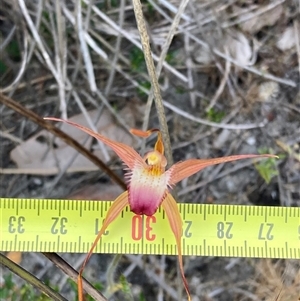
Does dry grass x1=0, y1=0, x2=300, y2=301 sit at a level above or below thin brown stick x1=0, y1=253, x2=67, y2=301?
above

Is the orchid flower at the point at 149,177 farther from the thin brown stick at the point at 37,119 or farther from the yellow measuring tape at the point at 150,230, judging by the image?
the thin brown stick at the point at 37,119

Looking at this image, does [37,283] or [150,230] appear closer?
[37,283]

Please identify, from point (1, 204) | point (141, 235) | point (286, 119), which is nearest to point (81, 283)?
point (141, 235)

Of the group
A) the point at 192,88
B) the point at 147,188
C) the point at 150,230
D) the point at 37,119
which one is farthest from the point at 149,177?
the point at 192,88

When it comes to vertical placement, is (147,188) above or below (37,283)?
above

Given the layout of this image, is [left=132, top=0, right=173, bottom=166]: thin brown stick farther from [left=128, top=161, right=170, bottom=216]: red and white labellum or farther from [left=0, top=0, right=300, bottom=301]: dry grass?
[left=0, top=0, right=300, bottom=301]: dry grass

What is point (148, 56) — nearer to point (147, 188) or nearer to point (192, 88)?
point (147, 188)

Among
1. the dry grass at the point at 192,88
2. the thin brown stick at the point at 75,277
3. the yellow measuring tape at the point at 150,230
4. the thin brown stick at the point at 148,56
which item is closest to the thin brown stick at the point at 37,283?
the thin brown stick at the point at 75,277

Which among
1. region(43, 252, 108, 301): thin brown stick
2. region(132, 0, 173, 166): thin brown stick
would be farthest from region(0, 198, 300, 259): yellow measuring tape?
region(132, 0, 173, 166): thin brown stick
